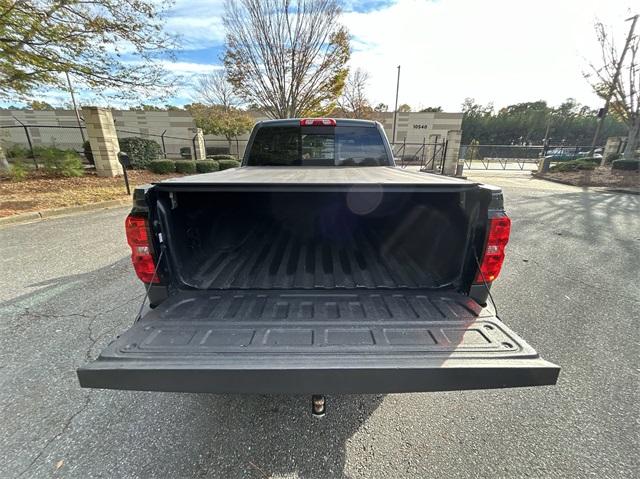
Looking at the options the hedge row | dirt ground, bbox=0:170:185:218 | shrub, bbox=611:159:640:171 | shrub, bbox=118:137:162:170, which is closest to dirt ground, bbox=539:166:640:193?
shrub, bbox=611:159:640:171

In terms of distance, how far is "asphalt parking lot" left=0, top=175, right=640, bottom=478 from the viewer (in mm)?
1578

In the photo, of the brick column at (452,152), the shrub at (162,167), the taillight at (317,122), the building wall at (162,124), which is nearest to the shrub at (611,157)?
the brick column at (452,152)

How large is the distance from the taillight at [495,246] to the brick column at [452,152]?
60.8 ft

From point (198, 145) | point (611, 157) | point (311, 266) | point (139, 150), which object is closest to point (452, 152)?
point (611, 157)

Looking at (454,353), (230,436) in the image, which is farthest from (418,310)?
(230,436)

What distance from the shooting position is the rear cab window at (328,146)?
4.08 metres

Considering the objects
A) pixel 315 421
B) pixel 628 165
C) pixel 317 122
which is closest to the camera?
pixel 315 421

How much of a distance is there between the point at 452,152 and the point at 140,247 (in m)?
20.3

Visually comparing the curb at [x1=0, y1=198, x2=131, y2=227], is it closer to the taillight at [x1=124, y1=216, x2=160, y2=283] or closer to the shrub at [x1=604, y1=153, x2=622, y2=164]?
the taillight at [x1=124, y1=216, x2=160, y2=283]

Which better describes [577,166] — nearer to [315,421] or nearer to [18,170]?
[315,421]

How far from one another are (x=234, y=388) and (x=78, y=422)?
4.65 feet

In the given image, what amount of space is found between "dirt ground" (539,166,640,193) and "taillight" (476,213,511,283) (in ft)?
49.9

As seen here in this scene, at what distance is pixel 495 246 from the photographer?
1700 mm

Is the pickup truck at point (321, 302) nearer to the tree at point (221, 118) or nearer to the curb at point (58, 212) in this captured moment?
the curb at point (58, 212)
